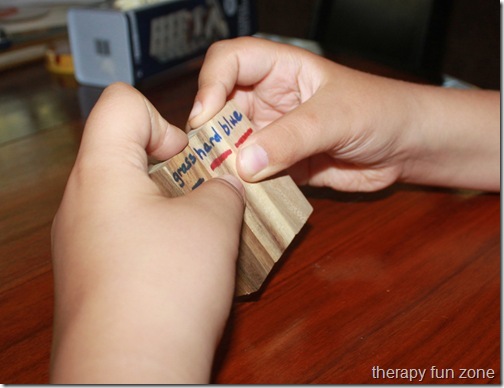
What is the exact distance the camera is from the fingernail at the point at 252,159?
0.65 meters

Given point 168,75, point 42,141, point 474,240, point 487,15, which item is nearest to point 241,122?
point 474,240

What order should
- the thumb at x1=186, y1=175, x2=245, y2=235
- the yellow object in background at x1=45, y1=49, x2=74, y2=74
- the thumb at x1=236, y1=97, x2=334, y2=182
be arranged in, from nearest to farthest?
1. the thumb at x1=186, y1=175, x2=245, y2=235
2. the thumb at x1=236, y1=97, x2=334, y2=182
3. the yellow object in background at x1=45, y1=49, x2=74, y2=74

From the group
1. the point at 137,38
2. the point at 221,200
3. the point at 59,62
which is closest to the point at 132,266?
the point at 221,200

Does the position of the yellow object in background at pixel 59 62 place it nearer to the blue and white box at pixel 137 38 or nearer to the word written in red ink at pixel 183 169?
the blue and white box at pixel 137 38

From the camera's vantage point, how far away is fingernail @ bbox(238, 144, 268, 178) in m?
0.65

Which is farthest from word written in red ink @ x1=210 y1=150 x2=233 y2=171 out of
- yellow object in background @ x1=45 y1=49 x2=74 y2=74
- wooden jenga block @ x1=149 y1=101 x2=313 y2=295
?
yellow object in background @ x1=45 y1=49 x2=74 y2=74

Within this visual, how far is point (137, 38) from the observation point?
116 cm

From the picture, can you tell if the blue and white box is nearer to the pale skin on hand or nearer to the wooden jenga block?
the pale skin on hand

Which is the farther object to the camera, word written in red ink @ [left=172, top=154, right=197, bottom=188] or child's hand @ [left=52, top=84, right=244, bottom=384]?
word written in red ink @ [left=172, top=154, right=197, bottom=188]

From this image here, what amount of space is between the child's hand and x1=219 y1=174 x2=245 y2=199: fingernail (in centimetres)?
5

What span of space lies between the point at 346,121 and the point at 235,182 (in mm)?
180

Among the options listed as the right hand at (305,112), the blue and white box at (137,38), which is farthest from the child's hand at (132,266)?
the blue and white box at (137,38)

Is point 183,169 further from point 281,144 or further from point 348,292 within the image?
point 348,292

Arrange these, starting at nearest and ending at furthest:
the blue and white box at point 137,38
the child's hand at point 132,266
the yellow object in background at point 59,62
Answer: the child's hand at point 132,266 → the blue and white box at point 137,38 → the yellow object in background at point 59,62
